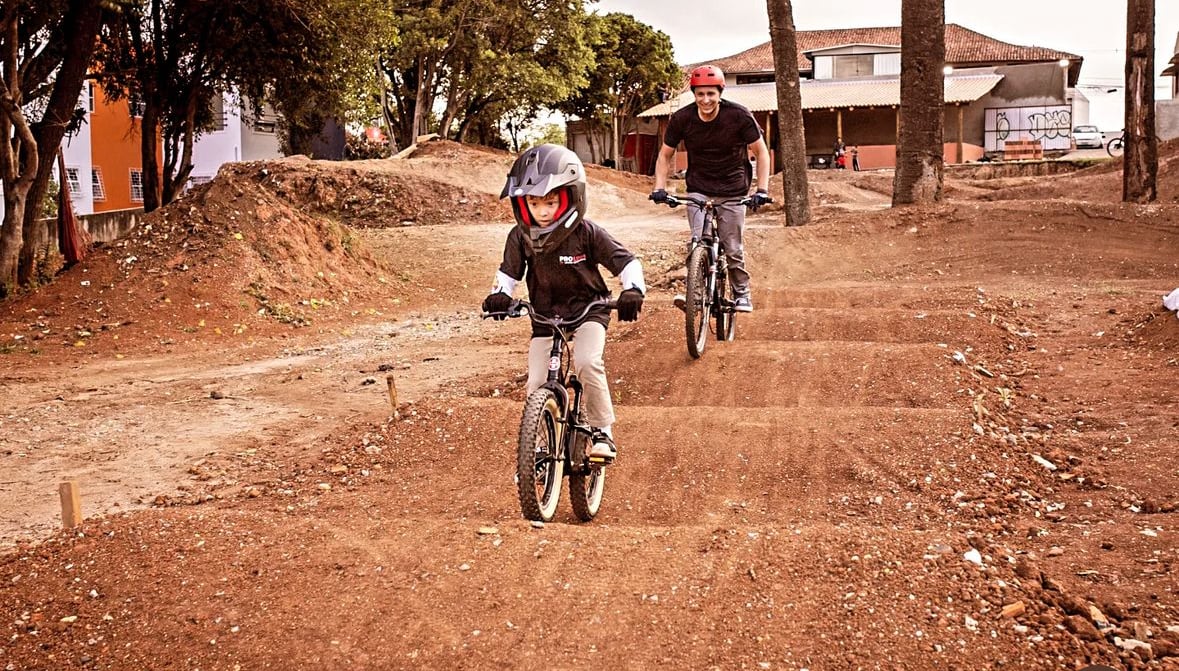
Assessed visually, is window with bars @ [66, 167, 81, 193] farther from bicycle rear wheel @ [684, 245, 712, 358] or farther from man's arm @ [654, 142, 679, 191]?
bicycle rear wheel @ [684, 245, 712, 358]

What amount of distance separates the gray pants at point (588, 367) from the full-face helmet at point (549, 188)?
1.64ft

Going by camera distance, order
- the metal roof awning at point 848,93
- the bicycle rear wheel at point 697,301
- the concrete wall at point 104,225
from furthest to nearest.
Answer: the metal roof awning at point 848,93 → the concrete wall at point 104,225 → the bicycle rear wheel at point 697,301

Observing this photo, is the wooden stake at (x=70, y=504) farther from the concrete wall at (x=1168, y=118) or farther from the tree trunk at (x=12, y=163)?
the concrete wall at (x=1168, y=118)

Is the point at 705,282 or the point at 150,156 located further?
the point at 150,156

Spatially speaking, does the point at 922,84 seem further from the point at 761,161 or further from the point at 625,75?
the point at 625,75

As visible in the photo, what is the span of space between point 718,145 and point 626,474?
11.8 ft

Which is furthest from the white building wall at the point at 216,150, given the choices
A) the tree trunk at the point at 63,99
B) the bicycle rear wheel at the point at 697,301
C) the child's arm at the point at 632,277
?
the child's arm at the point at 632,277

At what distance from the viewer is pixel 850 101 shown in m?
51.2

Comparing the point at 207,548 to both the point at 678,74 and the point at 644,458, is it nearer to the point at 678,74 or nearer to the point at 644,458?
the point at 644,458

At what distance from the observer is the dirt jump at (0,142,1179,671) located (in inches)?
181

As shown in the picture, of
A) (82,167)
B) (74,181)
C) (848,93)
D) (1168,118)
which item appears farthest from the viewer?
(848,93)

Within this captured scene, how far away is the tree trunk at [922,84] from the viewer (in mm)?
19250

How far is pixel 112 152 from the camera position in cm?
4291

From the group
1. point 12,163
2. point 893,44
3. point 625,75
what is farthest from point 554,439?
point 893,44
